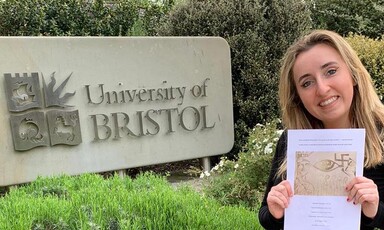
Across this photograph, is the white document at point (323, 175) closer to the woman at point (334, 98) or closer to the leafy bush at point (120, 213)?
the woman at point (334, 98)

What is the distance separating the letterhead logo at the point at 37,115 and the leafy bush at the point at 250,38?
6.82ft

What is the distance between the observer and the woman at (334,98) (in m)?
1.51

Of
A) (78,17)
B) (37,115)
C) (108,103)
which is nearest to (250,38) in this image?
(108,103)

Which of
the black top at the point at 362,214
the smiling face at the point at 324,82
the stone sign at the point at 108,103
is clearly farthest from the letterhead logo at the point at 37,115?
the smiling face at the point at 324,82

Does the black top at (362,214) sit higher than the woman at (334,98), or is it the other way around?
the woman at (334,98)

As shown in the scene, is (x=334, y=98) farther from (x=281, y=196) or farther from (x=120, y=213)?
(x=120, y=213)

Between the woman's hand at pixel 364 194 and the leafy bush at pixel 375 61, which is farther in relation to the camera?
the leafy bush at pixel 375 61

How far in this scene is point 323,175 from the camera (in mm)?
1465

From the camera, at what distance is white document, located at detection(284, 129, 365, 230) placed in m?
1.42

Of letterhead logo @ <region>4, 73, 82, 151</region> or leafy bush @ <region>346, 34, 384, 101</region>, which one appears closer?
letterhead logo @ <region>4, 73, 82, 151</region>

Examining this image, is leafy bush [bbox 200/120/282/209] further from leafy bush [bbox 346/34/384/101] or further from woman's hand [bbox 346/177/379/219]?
leafy bush [bbox 346/34/384/101]

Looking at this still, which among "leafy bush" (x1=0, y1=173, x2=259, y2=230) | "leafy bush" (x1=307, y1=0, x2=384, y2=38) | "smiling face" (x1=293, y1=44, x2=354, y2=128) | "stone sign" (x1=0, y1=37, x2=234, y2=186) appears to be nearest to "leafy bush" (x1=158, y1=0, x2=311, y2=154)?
"stone sign" (x1=0, y1=37, x2=234, y2=186)

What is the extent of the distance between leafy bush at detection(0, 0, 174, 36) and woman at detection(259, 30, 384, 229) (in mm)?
6764

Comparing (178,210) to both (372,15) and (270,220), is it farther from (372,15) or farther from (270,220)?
(372,15)
